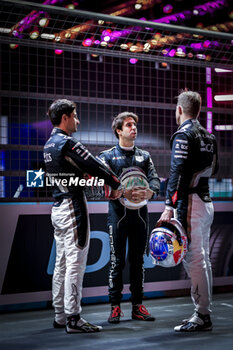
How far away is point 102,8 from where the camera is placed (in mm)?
8961

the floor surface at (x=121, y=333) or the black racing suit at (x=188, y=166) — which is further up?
the black racing suit at (x=188, y=166)

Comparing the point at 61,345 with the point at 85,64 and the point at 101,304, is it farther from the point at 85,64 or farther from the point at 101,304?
the point at 85,64

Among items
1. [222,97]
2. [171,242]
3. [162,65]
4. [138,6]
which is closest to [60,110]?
[171,242]

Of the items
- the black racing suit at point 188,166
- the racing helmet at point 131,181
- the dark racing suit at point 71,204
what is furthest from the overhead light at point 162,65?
the dark racing suit at point 71,204

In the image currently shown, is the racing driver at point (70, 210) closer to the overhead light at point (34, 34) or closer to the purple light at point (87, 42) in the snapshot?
the overhead light at point (34, 34)

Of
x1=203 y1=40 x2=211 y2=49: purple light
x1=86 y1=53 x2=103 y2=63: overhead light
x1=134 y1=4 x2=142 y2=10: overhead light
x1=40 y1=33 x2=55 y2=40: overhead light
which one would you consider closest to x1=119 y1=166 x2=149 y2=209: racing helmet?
x1=86 y1=53 x2=103 y2=63: overhead light

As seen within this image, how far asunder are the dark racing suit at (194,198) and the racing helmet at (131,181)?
0.71m

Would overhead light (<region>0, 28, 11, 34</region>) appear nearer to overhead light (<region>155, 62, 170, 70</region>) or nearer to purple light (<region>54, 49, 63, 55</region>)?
purple light (<region>54, 49, 63, 55</region>)

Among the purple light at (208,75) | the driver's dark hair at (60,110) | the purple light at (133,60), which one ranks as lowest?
the driver's dark hair at (60,110)

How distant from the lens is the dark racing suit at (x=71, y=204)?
3.99 metres

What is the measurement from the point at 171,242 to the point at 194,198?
406 millimetres

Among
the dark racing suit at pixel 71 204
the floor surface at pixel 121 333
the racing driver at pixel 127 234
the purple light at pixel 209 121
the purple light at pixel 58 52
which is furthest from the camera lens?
A: the purple light at pixel 209 121

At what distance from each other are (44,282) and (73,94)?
206 centimetres

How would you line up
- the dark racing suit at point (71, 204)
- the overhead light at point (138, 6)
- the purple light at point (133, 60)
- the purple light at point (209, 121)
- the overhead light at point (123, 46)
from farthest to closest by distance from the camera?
the overhead light at point (138, 6) < the purple light at point (209, 121) < the purple light at point (133, 60) < the overhead light at point (123, 46) < the dark racing suit at point (71, 204)
